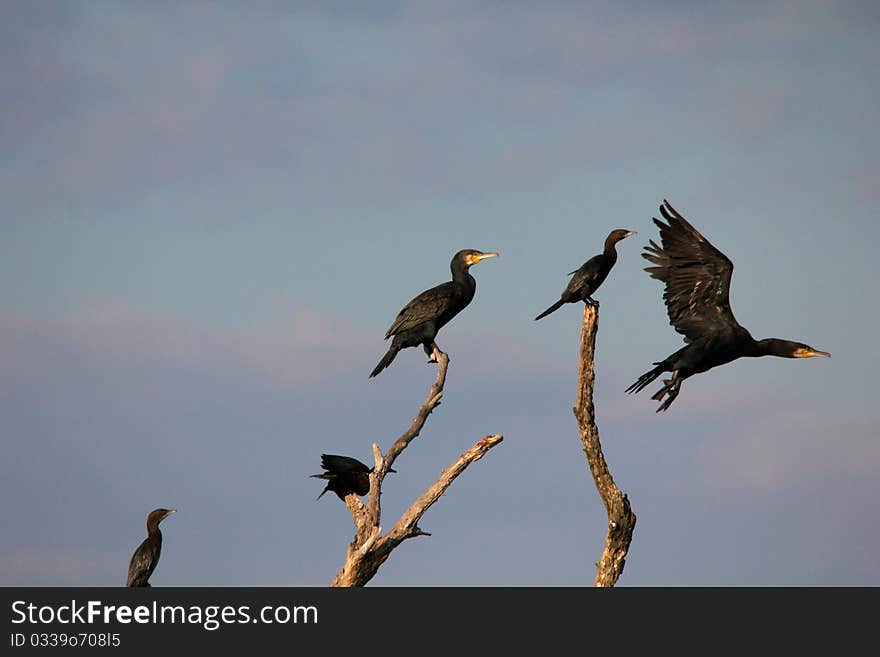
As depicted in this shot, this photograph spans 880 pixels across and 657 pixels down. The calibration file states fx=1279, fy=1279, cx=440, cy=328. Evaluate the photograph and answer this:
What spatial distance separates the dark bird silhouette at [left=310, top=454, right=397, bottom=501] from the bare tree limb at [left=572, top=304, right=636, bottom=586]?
2.48 metres

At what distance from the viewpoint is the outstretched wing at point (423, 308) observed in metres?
16.9

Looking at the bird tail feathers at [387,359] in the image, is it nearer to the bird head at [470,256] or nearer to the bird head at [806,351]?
the bird head at [470,256]

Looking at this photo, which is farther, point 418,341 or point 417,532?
point 418,341

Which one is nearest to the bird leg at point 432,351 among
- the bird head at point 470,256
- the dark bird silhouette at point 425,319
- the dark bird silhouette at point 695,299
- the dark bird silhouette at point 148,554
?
the dark bird silhouette at point 425,319

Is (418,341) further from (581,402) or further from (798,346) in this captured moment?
(798,346)

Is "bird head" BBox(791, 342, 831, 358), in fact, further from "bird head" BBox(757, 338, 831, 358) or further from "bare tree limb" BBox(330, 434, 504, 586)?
"bare tree limb" BBox(330, 434, 504, 586)

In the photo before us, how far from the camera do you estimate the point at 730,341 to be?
16.5 metres

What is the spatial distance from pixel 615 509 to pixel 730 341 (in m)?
2.84

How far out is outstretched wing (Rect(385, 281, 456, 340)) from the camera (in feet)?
55.6

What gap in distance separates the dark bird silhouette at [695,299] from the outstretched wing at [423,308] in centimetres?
272

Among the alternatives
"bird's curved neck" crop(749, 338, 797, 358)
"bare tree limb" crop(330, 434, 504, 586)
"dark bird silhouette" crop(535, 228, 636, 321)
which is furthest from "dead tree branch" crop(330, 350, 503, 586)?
"bird's curved neck" crop(749, 338, 797, 358)

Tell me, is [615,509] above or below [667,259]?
below
